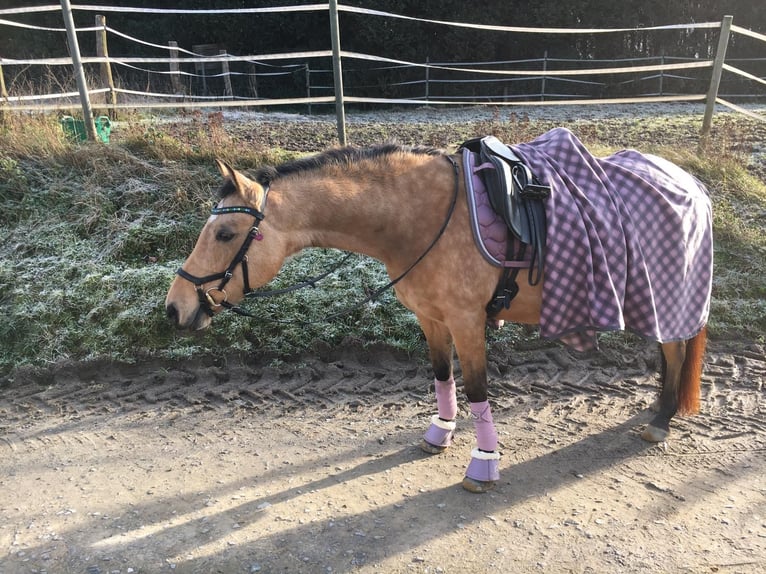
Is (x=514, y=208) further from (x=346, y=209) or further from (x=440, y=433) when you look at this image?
(x=440, y=433)

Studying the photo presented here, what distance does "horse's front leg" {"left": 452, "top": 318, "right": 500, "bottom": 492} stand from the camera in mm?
2754

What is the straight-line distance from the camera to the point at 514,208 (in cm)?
265

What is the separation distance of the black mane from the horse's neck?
0.05 m

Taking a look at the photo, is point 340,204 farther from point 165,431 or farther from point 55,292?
point 55,292

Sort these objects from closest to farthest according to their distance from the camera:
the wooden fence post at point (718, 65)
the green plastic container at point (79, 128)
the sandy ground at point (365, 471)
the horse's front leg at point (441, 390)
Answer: the sandy ground at point (365, 471)
the horse's front leg at point (441, 390)
the wooden fence post at point (718, 65)
the green plastic container at point (79, 128)

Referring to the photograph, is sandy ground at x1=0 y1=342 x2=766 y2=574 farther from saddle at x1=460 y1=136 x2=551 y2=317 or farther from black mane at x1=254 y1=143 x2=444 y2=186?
black mane at x1=254 y1=143 x2=444 y2=186

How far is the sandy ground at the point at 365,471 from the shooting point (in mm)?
2412

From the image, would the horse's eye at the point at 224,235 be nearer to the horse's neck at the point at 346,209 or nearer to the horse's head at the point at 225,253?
the horse's head at the point at 225,253

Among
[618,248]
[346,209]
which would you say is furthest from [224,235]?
[618,248]

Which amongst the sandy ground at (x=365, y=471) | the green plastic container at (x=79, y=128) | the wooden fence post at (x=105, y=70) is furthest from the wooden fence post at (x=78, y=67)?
the sandy ground at (x=365, y=471)

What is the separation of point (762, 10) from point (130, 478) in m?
23.0

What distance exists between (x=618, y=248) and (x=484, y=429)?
118cm

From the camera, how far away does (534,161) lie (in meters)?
2.85

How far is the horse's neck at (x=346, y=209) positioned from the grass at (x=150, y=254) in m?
0.99
